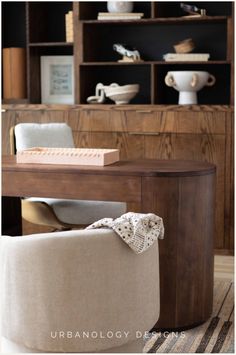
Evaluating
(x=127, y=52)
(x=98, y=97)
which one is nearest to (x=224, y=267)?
(x=98, y=97)

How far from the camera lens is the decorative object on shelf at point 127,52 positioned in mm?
5035

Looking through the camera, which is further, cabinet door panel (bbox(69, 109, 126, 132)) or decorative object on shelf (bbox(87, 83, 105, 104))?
decorative object on shelf (bbox(87, 83, 105, 104))

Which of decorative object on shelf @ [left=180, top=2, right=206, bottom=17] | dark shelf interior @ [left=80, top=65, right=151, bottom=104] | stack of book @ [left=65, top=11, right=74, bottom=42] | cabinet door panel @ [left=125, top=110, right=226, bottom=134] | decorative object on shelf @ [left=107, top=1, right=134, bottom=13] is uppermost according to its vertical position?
decorative object on shelf @ [left=107, top=1, right=134, bottom=13]

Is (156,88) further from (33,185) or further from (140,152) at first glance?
(33,185)

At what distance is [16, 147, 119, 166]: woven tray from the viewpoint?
355 cm

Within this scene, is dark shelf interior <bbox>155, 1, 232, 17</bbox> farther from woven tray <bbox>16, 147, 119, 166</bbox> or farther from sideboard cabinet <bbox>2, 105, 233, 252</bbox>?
woven tray <bbox>16, 147, 119, 166</bbox>

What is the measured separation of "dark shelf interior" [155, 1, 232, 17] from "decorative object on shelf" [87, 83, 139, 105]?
0.57m

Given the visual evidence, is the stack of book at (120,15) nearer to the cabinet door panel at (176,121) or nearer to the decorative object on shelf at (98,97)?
the decorative object on shelf at (98,97)

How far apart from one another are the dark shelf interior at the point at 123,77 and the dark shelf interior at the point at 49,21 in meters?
0.42

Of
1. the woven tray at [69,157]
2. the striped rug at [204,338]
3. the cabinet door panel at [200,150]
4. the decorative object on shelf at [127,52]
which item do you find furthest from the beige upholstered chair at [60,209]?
the decorative object on shelf at [127,52]

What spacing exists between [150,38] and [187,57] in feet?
1.69

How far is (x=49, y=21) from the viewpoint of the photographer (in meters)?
5.51

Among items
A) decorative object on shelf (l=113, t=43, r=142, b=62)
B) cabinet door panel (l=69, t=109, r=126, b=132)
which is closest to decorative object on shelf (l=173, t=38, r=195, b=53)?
decorative object on shelf (l=113, t=43, r=142, b=62)

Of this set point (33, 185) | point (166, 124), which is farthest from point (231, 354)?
point (166, 124)
